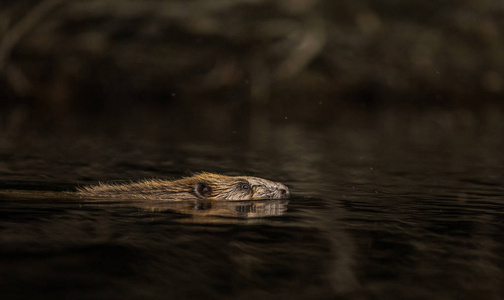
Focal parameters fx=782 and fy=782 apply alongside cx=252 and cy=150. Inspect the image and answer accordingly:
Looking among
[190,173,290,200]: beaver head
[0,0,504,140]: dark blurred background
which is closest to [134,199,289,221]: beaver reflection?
[190,173,290,200]: beaver head

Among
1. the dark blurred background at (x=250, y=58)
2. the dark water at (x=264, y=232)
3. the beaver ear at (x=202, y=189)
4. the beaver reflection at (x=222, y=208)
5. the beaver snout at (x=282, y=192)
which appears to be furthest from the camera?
the dark blurred background at (x=250, y=58)

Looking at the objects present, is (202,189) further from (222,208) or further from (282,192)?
(282,192)

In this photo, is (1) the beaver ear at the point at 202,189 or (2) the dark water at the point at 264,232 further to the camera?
(1) the beaver ear at the point at 202,189

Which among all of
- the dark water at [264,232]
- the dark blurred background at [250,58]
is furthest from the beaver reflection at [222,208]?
the dark blurred background at [250,58]

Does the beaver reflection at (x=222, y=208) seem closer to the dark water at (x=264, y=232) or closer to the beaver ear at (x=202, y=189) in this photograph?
the dark water at (x=264, y=232)

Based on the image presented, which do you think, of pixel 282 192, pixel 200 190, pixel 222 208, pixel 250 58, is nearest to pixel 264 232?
pixel 222 208

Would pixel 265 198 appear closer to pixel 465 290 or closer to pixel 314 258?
pixel 314 258

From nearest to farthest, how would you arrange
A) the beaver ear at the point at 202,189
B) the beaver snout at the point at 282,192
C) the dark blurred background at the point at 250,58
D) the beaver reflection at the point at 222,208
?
the beaver reflection at the point at 222,208 < the beaver ear at the point at 202,189 < the beaver snout at the point at 282,192 < the dark blurred background at the point at 250,58
